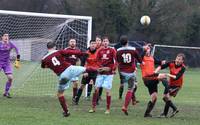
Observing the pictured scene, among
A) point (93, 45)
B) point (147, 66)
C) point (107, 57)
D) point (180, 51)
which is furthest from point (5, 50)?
point (180, 51)

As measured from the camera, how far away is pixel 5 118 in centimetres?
1273

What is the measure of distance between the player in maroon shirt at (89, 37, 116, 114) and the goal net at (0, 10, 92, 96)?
14.4ft

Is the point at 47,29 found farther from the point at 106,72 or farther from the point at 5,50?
the point at 106,72

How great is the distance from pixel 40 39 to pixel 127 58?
8.00 m

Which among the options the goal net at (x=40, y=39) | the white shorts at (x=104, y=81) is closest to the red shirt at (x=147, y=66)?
the white shorts at (x=104, y=81)

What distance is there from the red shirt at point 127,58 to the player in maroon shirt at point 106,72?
0.35 metres

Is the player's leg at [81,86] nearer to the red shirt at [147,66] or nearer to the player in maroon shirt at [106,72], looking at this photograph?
the player in maroon shirt at [106,72]

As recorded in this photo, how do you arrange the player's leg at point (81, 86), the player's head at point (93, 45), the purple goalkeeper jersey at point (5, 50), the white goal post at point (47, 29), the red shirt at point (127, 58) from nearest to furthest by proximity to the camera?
the red shirt at point (127, 58)
the player's head at point (93, 45)
the player's leg at point (81, 86)
the purple goalkeeper jersey at point (5, 50)
the white goal post at point (47, 29)

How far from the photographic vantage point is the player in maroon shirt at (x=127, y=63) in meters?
14.5

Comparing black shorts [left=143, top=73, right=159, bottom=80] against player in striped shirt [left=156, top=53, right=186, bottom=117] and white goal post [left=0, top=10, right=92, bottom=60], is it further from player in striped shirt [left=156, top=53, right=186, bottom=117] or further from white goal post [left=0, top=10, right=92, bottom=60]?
white goal post [left=0, top=10, right=92, bottom=60]

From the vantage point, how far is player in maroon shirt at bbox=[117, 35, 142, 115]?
14484mm

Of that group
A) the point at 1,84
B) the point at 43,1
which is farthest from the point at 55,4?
the point at 1,84

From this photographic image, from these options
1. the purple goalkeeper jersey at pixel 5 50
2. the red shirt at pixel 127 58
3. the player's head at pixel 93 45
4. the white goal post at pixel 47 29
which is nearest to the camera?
the red shirt at pixel 127 58

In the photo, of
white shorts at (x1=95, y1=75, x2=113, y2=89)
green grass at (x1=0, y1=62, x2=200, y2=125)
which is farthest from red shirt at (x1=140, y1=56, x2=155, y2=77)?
green grass at (x1=0, y1=62, x2=200, y2=125)
